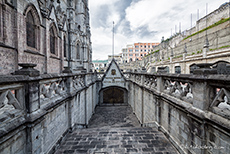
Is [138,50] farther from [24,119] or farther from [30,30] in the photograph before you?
[24,119]

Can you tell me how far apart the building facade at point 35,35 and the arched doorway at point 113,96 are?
4.58 meters

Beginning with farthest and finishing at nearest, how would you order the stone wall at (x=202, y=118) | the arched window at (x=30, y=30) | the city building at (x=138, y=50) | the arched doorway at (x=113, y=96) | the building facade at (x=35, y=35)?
1. the city building at (x=138, y=50)
2. the arched doorway at (x=113, y=96)
3. the arched window at (x=30, y=30)
4. the building facade at (x=35, y=35)
5. the stone wall at (x=202, y=118)

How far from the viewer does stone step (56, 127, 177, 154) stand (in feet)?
12.0

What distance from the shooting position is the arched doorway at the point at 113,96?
45.4ft

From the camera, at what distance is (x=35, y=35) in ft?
34.4

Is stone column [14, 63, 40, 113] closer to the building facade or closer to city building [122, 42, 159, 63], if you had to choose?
the building facade

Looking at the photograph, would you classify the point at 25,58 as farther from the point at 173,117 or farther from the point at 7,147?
the point at 173,117

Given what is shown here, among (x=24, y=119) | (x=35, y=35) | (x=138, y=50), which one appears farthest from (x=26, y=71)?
(x=138, y=50)

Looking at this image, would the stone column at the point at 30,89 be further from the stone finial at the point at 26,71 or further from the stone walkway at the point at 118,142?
the stone walkway at the point at 118,142

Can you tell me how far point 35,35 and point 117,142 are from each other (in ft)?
39.5

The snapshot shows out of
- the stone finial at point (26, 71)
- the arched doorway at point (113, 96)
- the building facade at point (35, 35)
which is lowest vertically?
the arched doorway at point (113, 96)

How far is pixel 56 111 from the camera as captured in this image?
152 inches

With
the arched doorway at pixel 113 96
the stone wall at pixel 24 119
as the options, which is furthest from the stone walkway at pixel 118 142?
the arched doorway at pixel 113 96

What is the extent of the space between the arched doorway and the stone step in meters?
8.84
